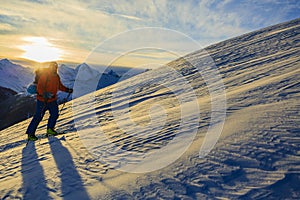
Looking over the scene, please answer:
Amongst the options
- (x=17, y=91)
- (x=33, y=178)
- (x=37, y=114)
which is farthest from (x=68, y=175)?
(x=17, y=91)

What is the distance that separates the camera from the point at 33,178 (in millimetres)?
3840

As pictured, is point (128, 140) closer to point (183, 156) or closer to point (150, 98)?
point (183, 156)

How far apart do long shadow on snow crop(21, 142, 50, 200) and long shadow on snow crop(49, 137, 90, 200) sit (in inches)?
9.3

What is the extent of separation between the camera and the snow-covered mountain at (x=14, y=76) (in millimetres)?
122875

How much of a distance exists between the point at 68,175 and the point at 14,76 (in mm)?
152729

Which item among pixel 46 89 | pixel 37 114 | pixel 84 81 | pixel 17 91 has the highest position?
pixel 17 91

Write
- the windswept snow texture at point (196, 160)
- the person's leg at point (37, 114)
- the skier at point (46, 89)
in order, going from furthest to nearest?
the person's leg at point (37, 114)
the skier at point (46, 89)
the windswept snow texture at point (196, 160)

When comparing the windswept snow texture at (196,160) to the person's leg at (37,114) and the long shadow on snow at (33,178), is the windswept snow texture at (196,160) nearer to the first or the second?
the long shadow on snow at (33,178)

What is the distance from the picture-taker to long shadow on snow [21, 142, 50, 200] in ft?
11.0

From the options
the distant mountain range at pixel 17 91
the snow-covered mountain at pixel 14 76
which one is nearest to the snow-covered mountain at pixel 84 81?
the distant mountain range at pixel 17 91

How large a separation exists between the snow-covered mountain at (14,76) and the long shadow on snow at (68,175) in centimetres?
12398

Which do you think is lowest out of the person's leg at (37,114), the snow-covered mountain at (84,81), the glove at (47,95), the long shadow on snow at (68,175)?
the long shadow on snow at (68,175)

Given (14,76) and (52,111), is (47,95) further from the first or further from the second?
(14,76)

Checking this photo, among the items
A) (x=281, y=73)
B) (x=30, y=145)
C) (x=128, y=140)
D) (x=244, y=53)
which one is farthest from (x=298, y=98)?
(x=244, y=53)
